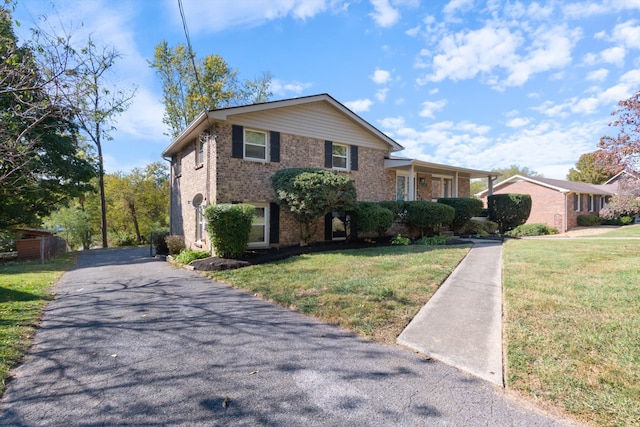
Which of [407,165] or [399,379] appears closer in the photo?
[399,379]

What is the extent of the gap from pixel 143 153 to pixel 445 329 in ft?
99.6

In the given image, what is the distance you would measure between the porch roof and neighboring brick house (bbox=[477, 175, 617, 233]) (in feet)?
26.5

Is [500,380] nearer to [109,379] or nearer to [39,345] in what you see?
[109,379]

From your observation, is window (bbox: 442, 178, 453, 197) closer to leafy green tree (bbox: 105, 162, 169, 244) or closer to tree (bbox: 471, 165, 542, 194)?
leafy green tree (bbox: 105, 162, 169, 244)

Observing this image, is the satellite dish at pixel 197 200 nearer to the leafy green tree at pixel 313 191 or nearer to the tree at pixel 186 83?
the leafy green tree at pixel 313 191

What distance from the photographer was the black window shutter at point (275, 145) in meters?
12.2

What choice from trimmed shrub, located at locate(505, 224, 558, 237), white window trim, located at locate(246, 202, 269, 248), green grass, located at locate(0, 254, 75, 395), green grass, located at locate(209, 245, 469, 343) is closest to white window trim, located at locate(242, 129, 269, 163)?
white window trim, located at locate(246, 202, 269, 248)

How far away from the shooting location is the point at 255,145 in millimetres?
11992

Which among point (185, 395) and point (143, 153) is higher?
point (143, 153)

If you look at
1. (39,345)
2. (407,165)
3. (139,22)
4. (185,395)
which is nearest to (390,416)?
(185,395)

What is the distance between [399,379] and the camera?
2.96m

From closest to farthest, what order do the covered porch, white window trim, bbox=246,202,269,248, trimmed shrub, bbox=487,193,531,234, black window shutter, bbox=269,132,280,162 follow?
white window trim, bbox=246,202,269,248
black window shutter, bbox=269,132,280,162
the covered porch
trimmed shrub, bbox=487,193,531,234

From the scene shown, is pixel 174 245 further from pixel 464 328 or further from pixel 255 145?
pixel 464 328

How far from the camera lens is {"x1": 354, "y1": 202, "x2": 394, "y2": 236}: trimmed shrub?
1205cm
